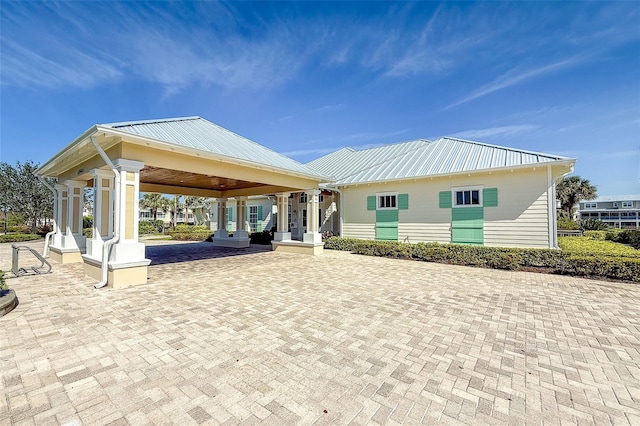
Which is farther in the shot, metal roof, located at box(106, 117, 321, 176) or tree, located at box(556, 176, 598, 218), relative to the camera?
tree, located at box(556, 176, 598, 218)

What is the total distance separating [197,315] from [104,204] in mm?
6900

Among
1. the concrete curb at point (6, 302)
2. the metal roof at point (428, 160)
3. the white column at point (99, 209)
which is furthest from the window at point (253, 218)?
the concrete curb at point (6, 302)

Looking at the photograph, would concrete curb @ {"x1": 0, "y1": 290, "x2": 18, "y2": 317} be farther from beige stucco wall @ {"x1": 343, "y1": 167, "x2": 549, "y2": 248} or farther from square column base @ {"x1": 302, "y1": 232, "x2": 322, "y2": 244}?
beige stucco wall @ {"x1": 343, "y1": 167, "x2": 549, "y2": 248}

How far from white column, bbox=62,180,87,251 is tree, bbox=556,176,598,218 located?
44.9 metres

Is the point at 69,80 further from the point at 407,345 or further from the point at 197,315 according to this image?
the point at 407,345

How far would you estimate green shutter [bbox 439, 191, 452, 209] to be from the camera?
40.7ft

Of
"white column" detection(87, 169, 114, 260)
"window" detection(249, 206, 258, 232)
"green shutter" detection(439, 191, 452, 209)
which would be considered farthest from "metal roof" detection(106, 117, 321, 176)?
"window" detection(249, 206, 258, 232)

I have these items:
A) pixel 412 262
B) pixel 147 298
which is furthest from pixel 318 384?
pixel 412 262

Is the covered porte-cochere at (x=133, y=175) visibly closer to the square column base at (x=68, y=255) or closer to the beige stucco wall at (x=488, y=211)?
the square column base at (x=68, y=255)

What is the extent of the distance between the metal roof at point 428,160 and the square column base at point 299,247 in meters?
3.48

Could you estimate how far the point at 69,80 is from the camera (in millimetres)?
10391

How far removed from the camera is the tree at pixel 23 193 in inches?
861

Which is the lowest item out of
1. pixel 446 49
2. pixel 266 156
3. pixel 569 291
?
pixel 569 291

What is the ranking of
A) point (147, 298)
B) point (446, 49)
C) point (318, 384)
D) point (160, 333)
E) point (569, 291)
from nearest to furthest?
1. point (318, 384)
2. point (160, 333)
3. point (147, 298)
4. point (569, 291)
5. point (446, 49)
